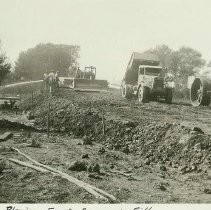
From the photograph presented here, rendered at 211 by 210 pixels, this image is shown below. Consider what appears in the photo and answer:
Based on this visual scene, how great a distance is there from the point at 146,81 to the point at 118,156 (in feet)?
35.9

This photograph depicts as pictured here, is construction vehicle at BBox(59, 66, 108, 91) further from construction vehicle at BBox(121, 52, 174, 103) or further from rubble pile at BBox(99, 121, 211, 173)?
rubble pile at BBox(99, 121, 211, 173)

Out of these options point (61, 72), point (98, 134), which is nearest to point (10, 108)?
point (98, 134)

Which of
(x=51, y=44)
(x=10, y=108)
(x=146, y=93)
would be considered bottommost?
(x=10, y=108)

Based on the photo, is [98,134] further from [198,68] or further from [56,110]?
[198,68]

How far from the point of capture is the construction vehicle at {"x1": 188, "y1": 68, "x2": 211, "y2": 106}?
17.4 meters

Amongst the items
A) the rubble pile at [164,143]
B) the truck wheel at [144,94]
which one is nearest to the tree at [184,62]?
the truck wheel at [144,94]

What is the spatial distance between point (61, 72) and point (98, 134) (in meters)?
40.6

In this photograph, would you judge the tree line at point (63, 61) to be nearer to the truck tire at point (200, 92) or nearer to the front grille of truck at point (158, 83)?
the front grille of truck at point (158, 83)

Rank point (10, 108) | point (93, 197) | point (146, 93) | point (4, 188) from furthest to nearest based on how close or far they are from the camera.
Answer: point (10, 108) → point (146, 93) → point (4, 188) → point (93, 197)

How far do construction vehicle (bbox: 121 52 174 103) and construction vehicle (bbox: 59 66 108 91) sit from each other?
5.96 metres

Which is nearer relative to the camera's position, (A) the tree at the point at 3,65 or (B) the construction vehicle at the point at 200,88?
(B) the construction vehicle at the point at 200,88

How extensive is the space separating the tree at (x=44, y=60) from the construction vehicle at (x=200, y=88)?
35.6 m

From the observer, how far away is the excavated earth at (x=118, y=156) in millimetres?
7535

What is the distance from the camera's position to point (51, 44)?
205ft
